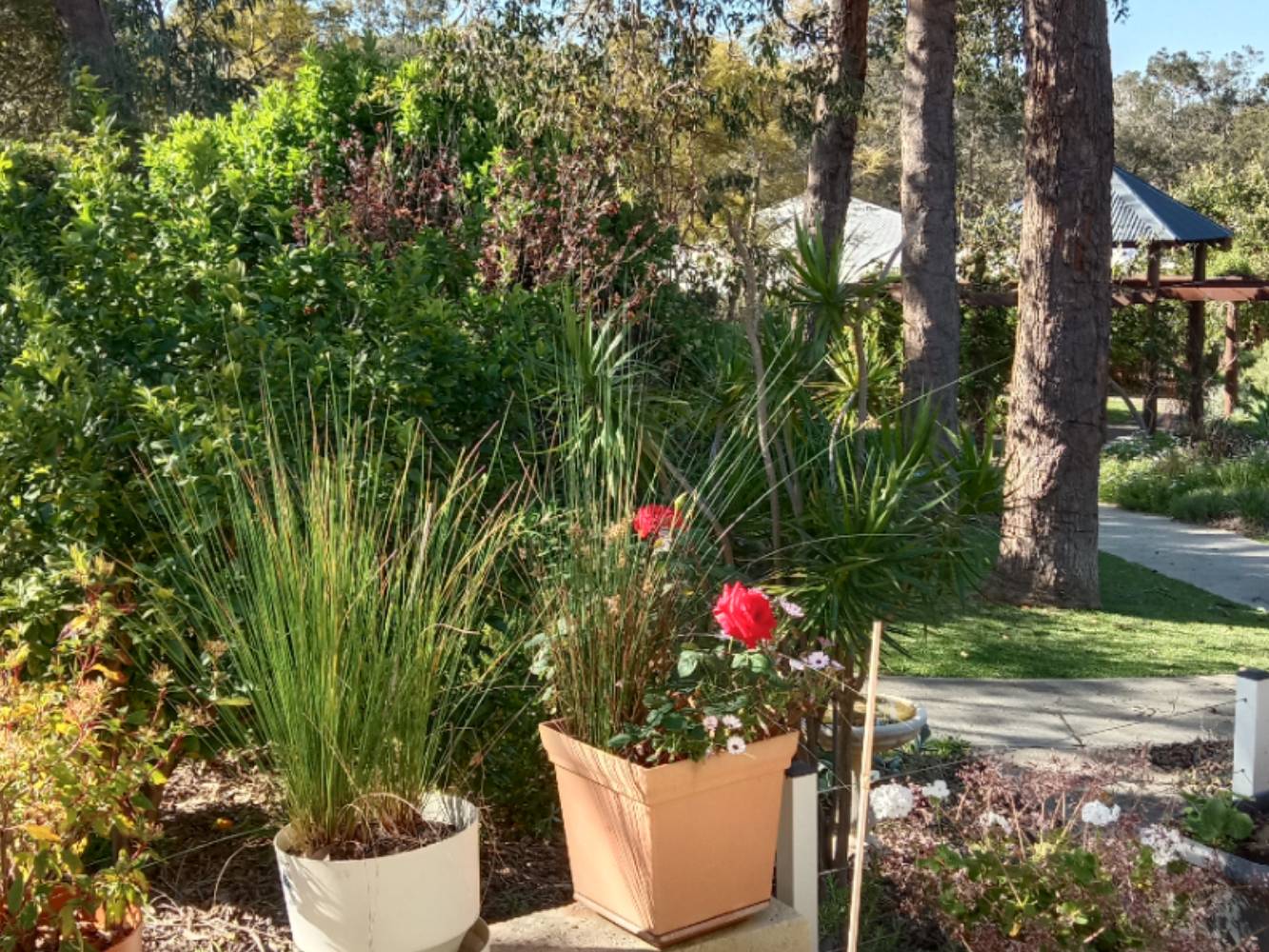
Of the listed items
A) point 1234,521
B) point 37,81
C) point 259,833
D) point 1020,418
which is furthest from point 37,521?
point 37,81

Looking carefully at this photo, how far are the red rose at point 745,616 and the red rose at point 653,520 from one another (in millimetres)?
227

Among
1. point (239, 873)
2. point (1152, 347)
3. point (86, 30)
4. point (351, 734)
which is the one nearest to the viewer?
point (351, 734)

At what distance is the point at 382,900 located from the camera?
88.5 inches

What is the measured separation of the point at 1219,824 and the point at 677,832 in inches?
63.7

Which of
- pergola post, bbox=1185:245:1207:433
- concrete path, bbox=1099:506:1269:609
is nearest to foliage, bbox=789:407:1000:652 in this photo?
concrete path, bbox=1099:506:1269:609

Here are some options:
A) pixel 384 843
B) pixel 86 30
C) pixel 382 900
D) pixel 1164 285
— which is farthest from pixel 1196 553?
pixel 86 30

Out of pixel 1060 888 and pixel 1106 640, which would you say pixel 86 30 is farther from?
pixel 1060 888

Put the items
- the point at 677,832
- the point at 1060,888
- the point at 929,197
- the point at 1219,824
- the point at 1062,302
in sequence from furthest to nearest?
the point at 929,197 → the point at 1062,302 → the point at 1219,824 → the point at 1060,888 → the point at 677,832

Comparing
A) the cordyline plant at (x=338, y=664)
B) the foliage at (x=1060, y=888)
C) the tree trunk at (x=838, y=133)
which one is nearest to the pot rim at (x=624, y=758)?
the cordyline plant at (x=338, y=664)

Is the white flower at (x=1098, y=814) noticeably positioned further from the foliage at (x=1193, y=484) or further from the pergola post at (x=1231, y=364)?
the pergola post at (x=1231, y=364)

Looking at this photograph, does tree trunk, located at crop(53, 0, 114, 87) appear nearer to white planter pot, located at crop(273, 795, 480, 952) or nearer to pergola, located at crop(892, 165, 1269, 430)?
pergola, located at crop(892, 165, 1269, 430)

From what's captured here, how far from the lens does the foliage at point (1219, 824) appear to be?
3.31 meters

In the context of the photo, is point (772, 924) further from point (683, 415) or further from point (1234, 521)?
point (1234, 521)

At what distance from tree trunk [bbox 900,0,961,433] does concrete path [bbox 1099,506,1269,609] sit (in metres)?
1.96
